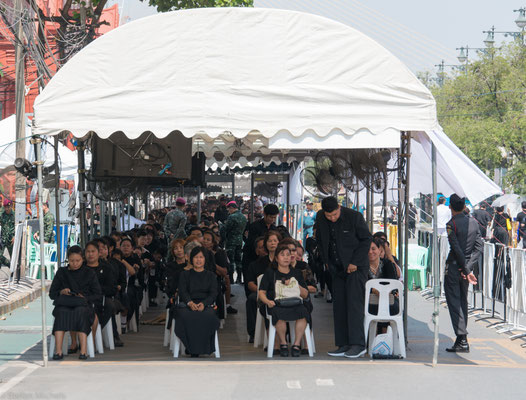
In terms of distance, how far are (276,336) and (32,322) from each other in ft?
18.1

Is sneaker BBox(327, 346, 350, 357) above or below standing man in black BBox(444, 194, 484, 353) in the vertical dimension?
below

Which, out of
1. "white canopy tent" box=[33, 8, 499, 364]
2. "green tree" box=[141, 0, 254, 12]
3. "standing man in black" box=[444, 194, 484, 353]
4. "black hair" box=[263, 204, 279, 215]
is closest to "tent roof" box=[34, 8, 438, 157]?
"white canopy tent" box=[33, 8, 499, 364]

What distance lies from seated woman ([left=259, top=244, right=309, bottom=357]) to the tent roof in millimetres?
1721

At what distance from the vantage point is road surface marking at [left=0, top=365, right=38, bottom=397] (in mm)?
A: 8966

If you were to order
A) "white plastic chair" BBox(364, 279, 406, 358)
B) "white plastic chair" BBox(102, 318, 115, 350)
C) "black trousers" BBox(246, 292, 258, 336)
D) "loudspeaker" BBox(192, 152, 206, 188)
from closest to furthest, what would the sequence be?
"white plastic chair" BBox(364, 279, 406, 358), "white plastic chair" BBox(102, 318, 115, 350), "black trousers" BBox(246, 292, 258, 336), "loudspeaker" BBox(192, 152, 206, 188)

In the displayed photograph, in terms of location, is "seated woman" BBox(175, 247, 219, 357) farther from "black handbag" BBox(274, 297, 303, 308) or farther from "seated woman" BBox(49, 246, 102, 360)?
"seated woman" BBox(49, 246, 102, 360)

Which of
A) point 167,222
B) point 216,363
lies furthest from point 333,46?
point 167,222

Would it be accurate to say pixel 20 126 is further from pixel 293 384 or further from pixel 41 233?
pixel 293 384

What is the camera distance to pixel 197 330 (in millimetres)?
11203

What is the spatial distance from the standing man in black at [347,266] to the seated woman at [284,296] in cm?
44

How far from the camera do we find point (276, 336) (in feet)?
37.8

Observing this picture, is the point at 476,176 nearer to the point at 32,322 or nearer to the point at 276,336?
the point at 276,336

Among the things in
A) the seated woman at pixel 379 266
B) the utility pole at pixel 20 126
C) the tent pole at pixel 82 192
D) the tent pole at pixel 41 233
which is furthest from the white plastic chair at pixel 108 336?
the utility pole at pixel 20 126

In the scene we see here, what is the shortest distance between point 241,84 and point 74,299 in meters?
3.26
